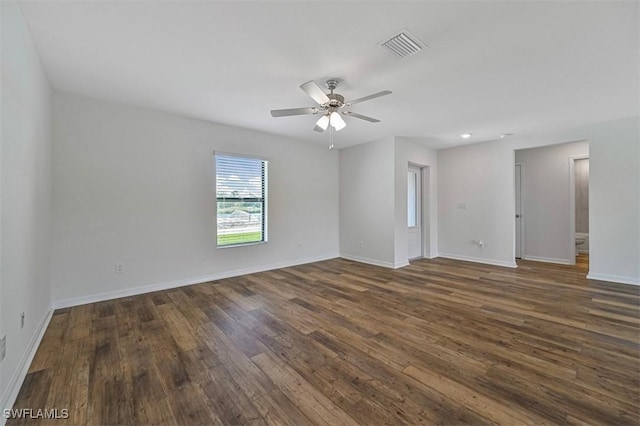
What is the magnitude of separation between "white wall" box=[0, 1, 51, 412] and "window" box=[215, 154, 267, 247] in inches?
84.0

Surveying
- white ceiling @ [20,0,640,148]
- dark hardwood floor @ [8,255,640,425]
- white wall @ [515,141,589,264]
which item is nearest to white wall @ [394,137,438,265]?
white ceiling @ [20,0,640,148]

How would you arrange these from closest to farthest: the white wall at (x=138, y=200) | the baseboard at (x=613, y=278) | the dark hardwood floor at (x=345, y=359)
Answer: the dark hardwood floor at (x=345, y=359)
the white wall at (x=138, y=200)
the baseboard at (x=613, y=278)

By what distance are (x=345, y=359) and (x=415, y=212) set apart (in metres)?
4.68

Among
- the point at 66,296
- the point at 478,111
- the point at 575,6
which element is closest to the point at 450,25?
the point at 575,6

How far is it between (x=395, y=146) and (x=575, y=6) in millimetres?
3289

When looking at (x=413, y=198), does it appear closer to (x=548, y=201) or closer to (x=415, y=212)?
(x=415, y=212)

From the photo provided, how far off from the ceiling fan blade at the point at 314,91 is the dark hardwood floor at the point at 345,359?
2.32 m

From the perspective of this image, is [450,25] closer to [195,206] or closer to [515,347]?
[515,347]

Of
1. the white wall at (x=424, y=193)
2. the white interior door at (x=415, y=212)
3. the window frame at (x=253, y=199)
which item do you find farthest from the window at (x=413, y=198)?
the window frame at (x=253, y=199)

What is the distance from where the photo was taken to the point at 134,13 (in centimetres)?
185

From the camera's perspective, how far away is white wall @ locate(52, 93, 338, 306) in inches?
125

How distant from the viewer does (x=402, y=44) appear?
7.00ft

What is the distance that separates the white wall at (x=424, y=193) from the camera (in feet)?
A: 16.7

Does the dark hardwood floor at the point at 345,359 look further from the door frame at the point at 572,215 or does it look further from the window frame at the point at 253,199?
the door frame at the point at 572,215
